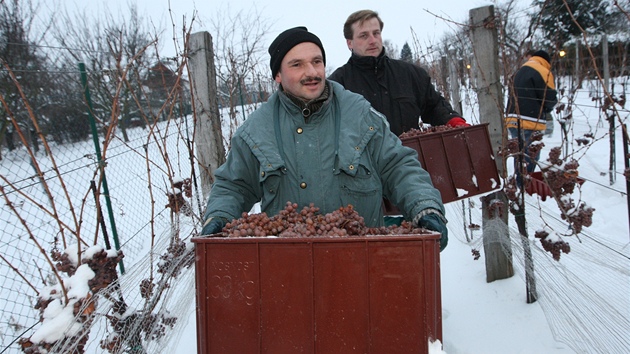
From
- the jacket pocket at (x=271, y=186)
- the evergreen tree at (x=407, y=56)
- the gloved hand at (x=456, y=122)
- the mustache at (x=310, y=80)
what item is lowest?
the jacket pocket at (x=271, y=186)

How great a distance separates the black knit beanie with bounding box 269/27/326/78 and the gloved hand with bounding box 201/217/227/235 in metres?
0.84

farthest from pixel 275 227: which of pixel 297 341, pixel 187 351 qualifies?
pixel 187 351

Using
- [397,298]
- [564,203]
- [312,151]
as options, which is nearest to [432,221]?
[397,298]

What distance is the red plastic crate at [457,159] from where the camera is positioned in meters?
2.64

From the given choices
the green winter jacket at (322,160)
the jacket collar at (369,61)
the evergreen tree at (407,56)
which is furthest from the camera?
the evergreen tree at (407,56)

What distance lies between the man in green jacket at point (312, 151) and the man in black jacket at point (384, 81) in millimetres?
1186

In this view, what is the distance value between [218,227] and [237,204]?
0.80 feet

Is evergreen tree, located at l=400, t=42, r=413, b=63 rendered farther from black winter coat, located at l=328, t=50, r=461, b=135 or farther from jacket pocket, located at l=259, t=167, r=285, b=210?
jacket pocket, located at l=259, t=167, r=285, b=210

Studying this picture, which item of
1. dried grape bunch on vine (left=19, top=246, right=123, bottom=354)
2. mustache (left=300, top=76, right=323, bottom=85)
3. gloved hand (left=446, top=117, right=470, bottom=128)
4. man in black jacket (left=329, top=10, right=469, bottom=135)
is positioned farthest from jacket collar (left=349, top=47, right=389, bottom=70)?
dried grape bunch on vine (left=19, top=246, right=123, bottom=354)

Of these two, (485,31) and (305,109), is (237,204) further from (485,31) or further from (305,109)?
(485,31)

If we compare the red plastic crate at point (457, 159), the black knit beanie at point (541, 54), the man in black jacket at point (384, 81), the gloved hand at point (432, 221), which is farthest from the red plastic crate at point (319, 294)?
the black knit beanie at point (541, 54)

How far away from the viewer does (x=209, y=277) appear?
4.30 ft

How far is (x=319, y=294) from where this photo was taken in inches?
49.2

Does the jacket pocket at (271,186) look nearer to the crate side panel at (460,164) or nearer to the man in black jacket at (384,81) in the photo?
the crate side panel at (460,164)
